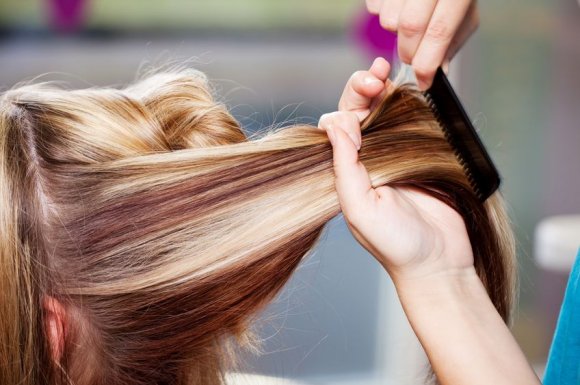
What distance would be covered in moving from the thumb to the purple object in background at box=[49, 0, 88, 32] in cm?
188

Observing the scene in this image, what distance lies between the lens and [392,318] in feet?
8.02

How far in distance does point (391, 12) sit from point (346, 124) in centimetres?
14

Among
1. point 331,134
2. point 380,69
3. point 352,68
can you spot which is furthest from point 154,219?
point 352,68

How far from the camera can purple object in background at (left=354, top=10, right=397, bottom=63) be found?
2.32m

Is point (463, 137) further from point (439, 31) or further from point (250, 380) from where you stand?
point (250, 380)

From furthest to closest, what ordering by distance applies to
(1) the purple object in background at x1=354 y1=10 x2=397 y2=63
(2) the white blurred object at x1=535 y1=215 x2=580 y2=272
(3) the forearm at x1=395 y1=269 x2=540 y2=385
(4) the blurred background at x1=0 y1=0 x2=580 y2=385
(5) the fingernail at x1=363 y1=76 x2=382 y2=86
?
(4) the blurred background at x1=0 y1=0 x2=580 y2=385 → (1) the purple object in background at x1=354 y1=10 x2=397 y2=63 → (2) the white blurred object at x1=535 y1=215 x2=580 y2=272 → (5) the fingernail at x1=363 y1=76 x2=382 y2=86 → (3) the forearm at x1=395 y1=269 x2=540 y2=385

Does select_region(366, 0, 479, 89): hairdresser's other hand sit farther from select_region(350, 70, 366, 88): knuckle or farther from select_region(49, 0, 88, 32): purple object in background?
select_region(49, 0, 88, 32): purple object in background

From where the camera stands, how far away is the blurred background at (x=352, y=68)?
2471 millimetres

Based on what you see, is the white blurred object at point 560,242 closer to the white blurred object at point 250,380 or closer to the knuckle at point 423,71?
the white blurred object at point 250,380

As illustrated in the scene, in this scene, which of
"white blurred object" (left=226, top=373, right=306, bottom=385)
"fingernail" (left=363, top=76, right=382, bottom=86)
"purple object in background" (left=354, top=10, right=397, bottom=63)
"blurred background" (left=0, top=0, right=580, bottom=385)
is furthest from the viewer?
"blurred background" (left=0, top=0, right=580, bottom=385)

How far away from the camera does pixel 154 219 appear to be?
841mm

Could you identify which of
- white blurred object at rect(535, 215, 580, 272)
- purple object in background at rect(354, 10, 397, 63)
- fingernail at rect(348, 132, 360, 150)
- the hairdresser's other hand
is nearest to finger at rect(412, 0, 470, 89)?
the hairdresser's other hand

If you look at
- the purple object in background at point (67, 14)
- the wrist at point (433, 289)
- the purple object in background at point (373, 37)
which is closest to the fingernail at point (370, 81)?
the wrist at point (433, 289)

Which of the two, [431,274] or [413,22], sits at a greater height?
[413,22]
